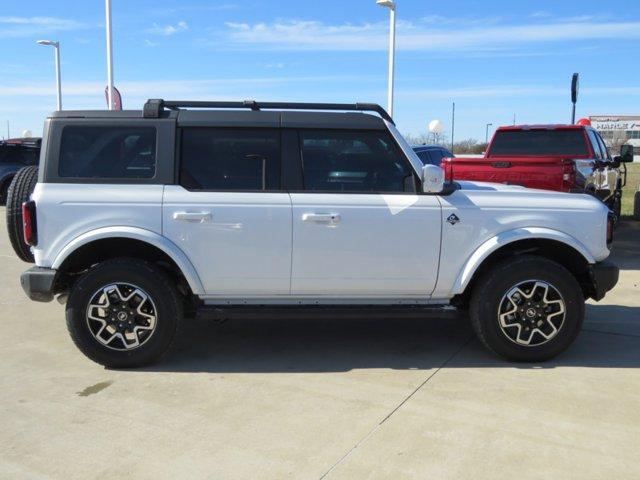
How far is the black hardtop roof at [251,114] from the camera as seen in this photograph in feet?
15.1

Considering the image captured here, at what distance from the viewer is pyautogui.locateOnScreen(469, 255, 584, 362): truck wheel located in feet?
15.2

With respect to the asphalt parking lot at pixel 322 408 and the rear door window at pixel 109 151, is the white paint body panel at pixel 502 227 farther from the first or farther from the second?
the rear door window at pixel 109 151

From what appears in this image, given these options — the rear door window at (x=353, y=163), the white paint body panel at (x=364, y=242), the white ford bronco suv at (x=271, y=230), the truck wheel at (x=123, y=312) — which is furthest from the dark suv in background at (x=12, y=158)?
the white paint body panel at (x=364, y=242)

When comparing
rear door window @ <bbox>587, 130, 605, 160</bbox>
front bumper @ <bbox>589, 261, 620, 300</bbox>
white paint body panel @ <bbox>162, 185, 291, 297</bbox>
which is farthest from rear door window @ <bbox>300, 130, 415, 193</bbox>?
rear door window @ <bbox>587, 130, 605, 160</bbox>

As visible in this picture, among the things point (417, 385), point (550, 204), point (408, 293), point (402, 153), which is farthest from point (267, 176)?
point (550, 204)

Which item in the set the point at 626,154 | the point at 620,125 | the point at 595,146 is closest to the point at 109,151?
the point at 595,146

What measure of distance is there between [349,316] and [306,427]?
1146 millimetres

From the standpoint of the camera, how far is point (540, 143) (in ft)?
31.9

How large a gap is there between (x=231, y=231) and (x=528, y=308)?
2287 mm

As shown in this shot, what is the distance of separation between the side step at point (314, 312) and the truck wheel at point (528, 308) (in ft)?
1.01

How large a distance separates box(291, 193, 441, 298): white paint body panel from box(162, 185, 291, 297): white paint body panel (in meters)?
0.12

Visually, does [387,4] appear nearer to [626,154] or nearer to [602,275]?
[626,154]

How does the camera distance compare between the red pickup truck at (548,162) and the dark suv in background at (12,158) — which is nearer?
the red pickup truck at (548,162)

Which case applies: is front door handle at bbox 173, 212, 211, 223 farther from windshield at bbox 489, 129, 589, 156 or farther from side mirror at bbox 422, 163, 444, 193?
windshield at bbox 489, 129, 589, 156
